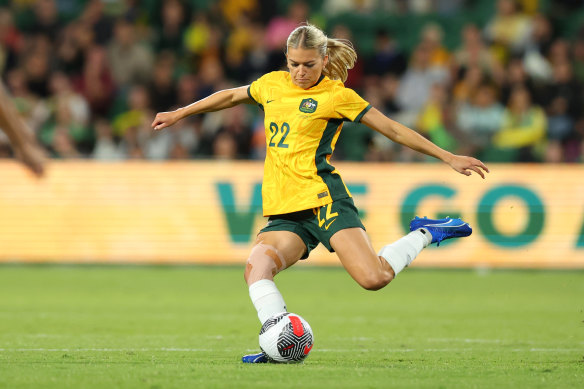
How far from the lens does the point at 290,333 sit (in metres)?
6.46

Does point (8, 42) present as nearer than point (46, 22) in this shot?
Yes

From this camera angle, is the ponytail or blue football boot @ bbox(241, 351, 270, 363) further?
the ponytail

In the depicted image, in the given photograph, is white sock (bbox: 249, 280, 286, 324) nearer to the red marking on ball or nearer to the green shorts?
the red marking on ball

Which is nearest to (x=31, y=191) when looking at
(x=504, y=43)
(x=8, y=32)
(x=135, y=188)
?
(x=135, y=188)

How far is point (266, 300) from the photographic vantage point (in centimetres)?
669

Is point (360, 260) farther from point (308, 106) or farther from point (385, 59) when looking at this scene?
point (385, 59)

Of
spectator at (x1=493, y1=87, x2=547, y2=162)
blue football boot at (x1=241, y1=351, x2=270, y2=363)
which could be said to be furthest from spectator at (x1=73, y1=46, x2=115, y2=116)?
blue football boot at (x1=241, y1=351, x2=270, y2=363)

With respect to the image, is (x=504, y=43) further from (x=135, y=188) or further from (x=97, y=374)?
(x=97, y=374)

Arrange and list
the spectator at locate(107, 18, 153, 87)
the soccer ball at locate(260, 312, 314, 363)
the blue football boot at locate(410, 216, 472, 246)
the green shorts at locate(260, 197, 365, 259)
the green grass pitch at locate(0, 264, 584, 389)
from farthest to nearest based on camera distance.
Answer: the spectator at locate(107, 18, 153, 87)
the blue football boot at locate(410, 216, 472, 246)
the green shorts at locate(260, 197, 365, 259)
the soccer ball at locate(260, 312, 314, 363)
the green grass pitch at locate(0, 264, 584, 389)

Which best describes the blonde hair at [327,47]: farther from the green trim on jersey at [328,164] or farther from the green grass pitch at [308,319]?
the green grass pitch at [308,319]

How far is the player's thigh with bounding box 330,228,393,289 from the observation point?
6.81 metres

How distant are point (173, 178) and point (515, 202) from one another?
510 cm

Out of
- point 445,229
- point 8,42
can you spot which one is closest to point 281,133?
point 445,229

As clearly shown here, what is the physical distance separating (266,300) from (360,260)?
68cm
